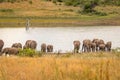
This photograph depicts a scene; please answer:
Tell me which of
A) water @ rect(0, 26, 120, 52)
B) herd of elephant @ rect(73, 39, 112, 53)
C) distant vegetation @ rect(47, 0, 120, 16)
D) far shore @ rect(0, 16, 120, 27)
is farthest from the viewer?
distant vegetation @ rect(47, 0, 120, 16)

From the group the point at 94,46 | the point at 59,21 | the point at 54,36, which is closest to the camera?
the point at 94,46

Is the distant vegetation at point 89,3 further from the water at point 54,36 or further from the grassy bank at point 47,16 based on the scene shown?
the water at point 54,36

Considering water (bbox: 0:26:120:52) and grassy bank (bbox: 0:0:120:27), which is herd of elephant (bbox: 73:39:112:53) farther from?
grassy bank (bbox: 0:0:120:27)

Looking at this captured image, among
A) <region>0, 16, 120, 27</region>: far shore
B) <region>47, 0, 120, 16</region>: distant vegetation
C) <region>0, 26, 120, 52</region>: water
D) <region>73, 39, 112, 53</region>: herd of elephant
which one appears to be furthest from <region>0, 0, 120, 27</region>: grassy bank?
<region>73, 39, 112, 53</region>: herd of elephant

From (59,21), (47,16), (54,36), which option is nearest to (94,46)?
(54,36)

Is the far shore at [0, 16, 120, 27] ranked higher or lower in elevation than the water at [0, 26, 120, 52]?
lower

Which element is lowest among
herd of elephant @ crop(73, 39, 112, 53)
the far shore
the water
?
the far shore

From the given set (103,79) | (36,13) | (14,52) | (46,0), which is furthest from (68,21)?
(103,79)

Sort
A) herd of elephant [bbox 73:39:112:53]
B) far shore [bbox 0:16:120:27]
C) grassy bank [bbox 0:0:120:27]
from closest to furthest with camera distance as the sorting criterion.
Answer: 1. herd of elephant [bbox 73:39:112:53]
2. far shore [bbox 0:16:120:27]
3. grassy bank [bbox 0:0:120:27]

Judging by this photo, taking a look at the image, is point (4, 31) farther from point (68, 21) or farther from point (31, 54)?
point (31, 54)

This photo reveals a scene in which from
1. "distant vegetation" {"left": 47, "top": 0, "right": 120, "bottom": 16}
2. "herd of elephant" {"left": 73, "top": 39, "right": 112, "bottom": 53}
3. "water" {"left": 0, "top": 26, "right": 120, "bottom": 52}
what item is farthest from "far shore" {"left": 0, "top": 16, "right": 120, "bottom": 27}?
"herd of elephant" {"left": 73, "top": 39, "right": 112, "bottom": 53}

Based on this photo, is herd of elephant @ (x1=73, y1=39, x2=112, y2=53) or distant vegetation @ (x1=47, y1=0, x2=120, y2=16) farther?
distant vegetation @ (x1=47, y1=0, x2=120, y2=16)

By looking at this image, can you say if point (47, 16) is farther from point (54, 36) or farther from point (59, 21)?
point (54, 36)

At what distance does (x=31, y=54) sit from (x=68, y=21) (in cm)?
2954
